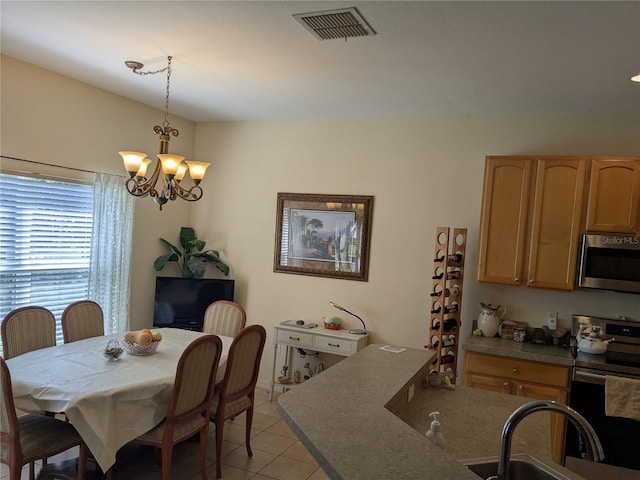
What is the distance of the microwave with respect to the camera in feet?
11.0

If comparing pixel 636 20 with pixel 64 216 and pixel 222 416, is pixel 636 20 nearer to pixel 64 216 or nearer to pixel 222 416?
pixel 222 416

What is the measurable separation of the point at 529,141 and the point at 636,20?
1.79m

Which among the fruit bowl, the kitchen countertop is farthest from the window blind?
the kitchen countertop

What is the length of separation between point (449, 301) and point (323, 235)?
138cm

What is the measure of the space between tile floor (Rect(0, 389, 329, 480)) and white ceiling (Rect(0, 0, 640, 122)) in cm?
268

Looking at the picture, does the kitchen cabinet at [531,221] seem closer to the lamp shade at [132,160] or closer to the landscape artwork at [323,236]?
the landscape artwork at [323,236]

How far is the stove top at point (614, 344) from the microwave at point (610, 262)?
38cm

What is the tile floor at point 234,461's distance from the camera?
310 cm

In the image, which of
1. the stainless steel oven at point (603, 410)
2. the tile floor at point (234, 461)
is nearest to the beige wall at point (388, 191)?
the stainless steel oven at point (603, 410)

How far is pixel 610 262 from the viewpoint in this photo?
11.2 feet

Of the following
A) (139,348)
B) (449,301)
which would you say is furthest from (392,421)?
(449,301)

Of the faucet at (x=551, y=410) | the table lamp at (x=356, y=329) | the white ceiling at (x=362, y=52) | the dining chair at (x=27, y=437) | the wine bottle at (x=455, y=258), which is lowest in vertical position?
the dining chair at (x=27, y=437)

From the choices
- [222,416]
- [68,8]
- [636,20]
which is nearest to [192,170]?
[68,8]

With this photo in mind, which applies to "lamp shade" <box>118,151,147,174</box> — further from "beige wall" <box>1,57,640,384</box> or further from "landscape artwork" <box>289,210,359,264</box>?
"landscape artwork" <box>289,210,359,264</box>
